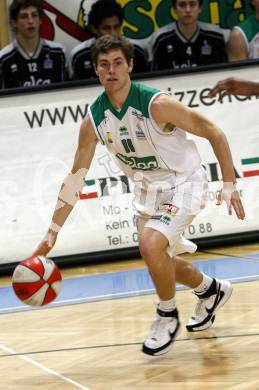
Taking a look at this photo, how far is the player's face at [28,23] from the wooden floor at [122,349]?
325 centimetres

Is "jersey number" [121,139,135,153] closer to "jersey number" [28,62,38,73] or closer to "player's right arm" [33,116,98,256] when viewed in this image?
"player's right arm" [33,116,98,256]

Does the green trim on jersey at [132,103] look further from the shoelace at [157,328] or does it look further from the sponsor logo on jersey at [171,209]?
the shoelace at [157,328]

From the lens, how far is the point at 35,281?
6.36 metres

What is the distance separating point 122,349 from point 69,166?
3460mm

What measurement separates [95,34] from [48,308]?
3.48m

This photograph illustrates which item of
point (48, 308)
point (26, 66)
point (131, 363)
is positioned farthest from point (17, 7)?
point (131, 363)

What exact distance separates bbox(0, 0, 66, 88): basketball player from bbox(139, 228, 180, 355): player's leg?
4.04 m

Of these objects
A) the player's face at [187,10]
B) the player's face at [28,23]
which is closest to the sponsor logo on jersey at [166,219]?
the player's face at [28,23]

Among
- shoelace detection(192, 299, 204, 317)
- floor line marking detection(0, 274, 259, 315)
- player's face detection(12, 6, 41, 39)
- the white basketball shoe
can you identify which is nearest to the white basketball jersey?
the white basketball shoe

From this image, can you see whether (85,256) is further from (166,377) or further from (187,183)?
(166,377)

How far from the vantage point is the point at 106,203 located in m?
9.95

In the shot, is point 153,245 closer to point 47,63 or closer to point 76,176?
Result: point 76,176

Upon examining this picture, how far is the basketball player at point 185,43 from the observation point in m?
10.4


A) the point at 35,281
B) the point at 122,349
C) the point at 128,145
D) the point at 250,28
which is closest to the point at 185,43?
the point at 250,28
